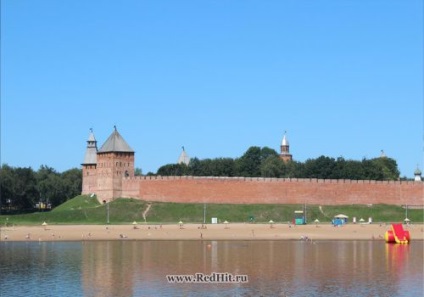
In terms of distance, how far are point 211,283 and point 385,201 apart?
46313 millimetres

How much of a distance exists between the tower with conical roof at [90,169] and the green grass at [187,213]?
496cm

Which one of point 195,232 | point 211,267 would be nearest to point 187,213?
point 195,232

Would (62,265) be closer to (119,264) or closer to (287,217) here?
(119,264)

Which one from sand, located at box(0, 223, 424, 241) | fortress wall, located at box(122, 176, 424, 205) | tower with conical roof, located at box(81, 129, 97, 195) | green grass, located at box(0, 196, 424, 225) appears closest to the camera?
sand, located at box(0, 223, 424, 241)

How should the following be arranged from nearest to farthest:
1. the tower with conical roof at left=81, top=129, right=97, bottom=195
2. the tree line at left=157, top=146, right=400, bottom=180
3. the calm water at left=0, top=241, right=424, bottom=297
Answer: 1. the calm water at left=0, top=241, right=424, bottom=297
2. the tower with conical roof at left=81, top=129, right=97, bottom=195
3. the tree line at left=157, top=146, right=400, bottom=180

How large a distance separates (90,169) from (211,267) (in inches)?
1765

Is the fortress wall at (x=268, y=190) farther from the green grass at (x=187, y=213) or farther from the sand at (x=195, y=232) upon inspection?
the sand at (x=195, y=232)

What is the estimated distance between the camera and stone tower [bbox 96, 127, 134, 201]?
6781 cm

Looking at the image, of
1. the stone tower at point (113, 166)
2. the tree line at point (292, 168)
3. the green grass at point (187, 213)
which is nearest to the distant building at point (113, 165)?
the stone tower at point (113, 166)

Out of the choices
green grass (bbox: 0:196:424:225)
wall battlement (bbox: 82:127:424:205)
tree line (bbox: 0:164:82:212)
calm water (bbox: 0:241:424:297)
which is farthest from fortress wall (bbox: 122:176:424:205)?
calm water (bbox: 0:241:424:297)

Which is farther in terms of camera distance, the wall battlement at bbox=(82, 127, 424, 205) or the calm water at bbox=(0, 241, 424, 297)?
the wall battlement at bbox=(82, 127, 424, 205)

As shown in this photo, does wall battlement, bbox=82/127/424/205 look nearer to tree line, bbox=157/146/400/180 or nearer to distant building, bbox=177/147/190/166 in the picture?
tree line, bbox=157/146/400/180

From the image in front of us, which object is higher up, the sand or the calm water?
the sand

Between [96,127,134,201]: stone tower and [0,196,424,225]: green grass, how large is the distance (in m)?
1.71
